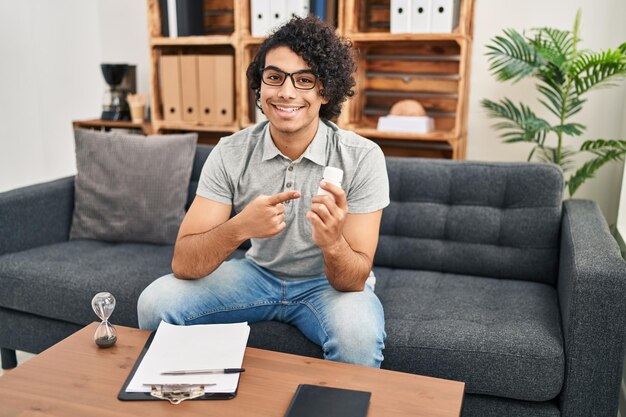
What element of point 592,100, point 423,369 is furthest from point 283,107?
point 592,100

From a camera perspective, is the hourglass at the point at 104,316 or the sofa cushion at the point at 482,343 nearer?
the hourglass at the point at 104,316

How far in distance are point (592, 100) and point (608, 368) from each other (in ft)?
4.71

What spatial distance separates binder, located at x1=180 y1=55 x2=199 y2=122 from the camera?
9.33 ft

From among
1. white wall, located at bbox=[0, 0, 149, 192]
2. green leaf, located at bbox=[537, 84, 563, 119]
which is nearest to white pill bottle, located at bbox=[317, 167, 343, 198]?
green leaf, located at bbox=[537, 84, 563, 119]

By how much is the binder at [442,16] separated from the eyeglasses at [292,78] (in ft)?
3.45

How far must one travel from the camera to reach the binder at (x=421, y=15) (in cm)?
241

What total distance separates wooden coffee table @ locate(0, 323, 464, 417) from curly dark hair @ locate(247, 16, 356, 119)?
76 cm

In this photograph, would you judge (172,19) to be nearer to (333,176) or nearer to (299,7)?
(299,7)

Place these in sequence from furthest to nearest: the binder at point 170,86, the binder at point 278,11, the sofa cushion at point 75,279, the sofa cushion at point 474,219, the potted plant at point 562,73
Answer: the binder at point 170,86
the binder at point 278,11
the potted plant at point 562,73
the sofa cushion at point 474,219
the sofa cushion at point 75,279

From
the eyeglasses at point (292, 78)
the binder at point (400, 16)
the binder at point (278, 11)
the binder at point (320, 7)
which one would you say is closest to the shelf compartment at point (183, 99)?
the binder at point (278, 11)

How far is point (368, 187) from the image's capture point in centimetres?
159

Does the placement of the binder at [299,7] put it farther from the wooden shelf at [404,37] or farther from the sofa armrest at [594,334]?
the sofa armrest at [594,334]

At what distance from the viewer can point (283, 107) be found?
5.08 feet

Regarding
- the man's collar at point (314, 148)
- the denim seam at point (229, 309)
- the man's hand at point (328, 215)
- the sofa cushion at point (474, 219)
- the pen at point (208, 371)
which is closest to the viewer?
the pen at point (208, 371)
